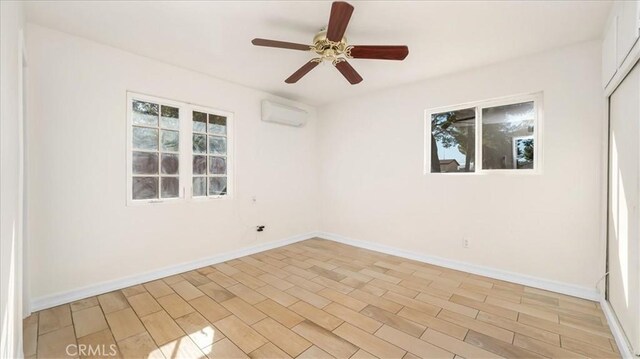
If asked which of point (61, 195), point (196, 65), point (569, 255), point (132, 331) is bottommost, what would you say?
point (132, 331)

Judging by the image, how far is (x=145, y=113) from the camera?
9.52ft

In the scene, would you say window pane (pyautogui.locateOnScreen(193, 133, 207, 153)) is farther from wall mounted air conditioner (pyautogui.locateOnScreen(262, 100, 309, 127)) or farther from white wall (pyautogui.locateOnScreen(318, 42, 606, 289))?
white wall (pyautogui.locateOnScreen(318, 42, 606, 289))

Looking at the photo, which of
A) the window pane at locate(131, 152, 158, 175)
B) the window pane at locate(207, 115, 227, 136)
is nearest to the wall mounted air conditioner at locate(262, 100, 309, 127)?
the window pane at locate(207, 115, 227, 136)

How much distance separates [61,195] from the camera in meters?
2.36

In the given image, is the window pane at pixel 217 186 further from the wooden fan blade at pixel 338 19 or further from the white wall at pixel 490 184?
the wooden fan blade at pixel 338 19

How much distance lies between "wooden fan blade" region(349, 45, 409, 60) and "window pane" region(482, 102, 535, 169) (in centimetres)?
166

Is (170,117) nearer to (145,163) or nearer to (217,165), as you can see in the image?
(145,163)

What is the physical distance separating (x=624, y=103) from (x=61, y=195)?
4734 millimetres

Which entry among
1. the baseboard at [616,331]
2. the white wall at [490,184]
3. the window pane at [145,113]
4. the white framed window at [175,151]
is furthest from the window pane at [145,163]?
the baseboard at [616,331]

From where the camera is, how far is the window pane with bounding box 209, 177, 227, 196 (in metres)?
3.49

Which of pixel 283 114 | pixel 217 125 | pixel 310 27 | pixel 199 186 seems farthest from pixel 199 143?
pixel 310 27

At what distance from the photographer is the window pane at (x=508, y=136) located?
285cm

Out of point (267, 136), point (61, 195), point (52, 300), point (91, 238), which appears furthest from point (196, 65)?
point (52, 300)

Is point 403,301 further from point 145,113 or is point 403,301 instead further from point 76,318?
point 145,113
